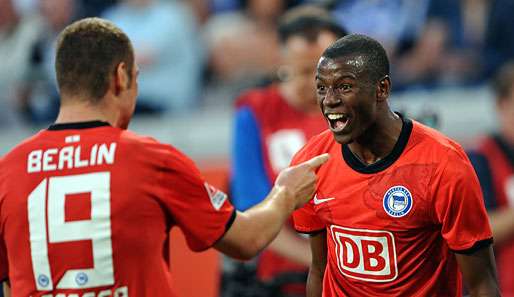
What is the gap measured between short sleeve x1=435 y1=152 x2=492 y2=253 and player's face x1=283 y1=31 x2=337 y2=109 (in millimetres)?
1924

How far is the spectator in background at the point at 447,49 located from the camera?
25.4ft

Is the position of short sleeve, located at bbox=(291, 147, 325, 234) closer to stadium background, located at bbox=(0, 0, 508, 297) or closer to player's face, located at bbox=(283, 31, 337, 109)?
player's face, located at bbox=(283, 31, 337, 109)

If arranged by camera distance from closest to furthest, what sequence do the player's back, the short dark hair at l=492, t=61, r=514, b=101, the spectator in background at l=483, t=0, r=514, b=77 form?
the player's back → the short dark hair at l=492, t=61, r=514, b=101 → the spectator in background at l=483, t=0, r=514, b=77

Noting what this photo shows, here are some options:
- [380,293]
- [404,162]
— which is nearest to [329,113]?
[404,162]

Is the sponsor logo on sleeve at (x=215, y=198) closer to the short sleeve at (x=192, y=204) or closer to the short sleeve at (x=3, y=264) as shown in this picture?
the short sleeve at (x=192, y=204)

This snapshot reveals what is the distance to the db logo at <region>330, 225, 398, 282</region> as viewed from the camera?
12.4 feet

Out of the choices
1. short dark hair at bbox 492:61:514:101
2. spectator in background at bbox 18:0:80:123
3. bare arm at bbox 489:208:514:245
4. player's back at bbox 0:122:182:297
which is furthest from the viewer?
spectator in background at bbox 18:0:80:123

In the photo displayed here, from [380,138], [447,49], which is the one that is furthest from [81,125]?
[447,49]

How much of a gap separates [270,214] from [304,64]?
1.76 meters

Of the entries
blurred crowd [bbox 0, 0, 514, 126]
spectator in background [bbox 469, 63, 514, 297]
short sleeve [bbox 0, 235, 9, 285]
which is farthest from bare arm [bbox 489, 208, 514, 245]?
short sleeve [bbox 0, 235, 9, 285]

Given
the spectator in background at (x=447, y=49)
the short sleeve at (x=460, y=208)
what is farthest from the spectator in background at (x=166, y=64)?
the short sleeve at (x=460, y=208)

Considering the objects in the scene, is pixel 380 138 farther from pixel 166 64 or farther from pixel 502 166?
pixel 166 64

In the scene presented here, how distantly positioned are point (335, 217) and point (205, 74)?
15.5 feet

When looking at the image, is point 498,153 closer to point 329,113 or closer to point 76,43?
point 329,113
